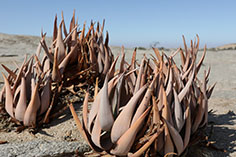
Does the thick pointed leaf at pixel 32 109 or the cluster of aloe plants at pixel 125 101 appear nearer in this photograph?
the cluster of aloe plants at pixel 125 101

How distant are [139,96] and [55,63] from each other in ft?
3.51

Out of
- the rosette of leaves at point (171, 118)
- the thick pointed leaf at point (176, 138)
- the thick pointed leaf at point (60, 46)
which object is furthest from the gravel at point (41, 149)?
the thick pointed leaf at point (60, 46)

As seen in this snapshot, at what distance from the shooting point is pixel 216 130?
94.1 inches

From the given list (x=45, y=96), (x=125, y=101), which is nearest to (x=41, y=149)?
(x=45, y=96)

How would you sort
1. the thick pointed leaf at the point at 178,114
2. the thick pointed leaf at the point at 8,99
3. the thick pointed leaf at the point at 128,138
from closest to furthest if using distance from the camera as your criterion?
1. the thick pointed leaf at the point at 128,138
2. the thick pointed leaf at the point at 178,114
3. the thick pointed leaf at the point at 8,99

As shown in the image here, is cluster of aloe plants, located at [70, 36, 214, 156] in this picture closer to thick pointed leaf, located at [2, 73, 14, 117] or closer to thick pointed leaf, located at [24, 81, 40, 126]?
thick pointed leaf, located at [24, 81, 40, 126]

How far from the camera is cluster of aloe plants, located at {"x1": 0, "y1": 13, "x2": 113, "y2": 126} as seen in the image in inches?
85.4

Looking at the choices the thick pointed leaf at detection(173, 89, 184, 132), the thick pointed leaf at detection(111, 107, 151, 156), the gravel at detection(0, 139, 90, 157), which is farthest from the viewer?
the gravel at detection(0, 139, 90, 157)

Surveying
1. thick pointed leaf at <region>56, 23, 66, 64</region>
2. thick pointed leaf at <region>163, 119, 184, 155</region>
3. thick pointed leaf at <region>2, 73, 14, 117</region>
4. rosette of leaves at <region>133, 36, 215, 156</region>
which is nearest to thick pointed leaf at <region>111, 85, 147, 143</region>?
rosette of leaves at <region>133, 36, 215, 156</region>

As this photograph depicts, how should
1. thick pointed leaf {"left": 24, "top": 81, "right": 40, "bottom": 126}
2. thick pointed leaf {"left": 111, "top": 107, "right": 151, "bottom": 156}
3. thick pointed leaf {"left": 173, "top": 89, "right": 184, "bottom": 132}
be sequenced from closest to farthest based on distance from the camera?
thick pointed leaf {"left": 111, "top": 107, "right": 151, "bottom": 156}
thick pointed leaf {"left": 173, "top": 89, "right": 184, "bottom": 132}
thick pointed leaf {"left": 24, "top": 81, "right": 40, "bottom": 126}

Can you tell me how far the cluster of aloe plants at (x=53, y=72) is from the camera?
217cm

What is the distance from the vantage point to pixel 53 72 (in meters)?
2.41

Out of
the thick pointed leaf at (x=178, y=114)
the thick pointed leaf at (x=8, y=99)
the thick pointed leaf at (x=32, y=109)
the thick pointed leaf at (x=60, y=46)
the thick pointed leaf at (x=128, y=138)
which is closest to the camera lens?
the thick pointed leaf at (x=128, y=138)

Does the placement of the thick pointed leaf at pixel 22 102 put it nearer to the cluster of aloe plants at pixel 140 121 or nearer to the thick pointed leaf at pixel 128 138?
the cluster of aloe plants at pixel 140 121
